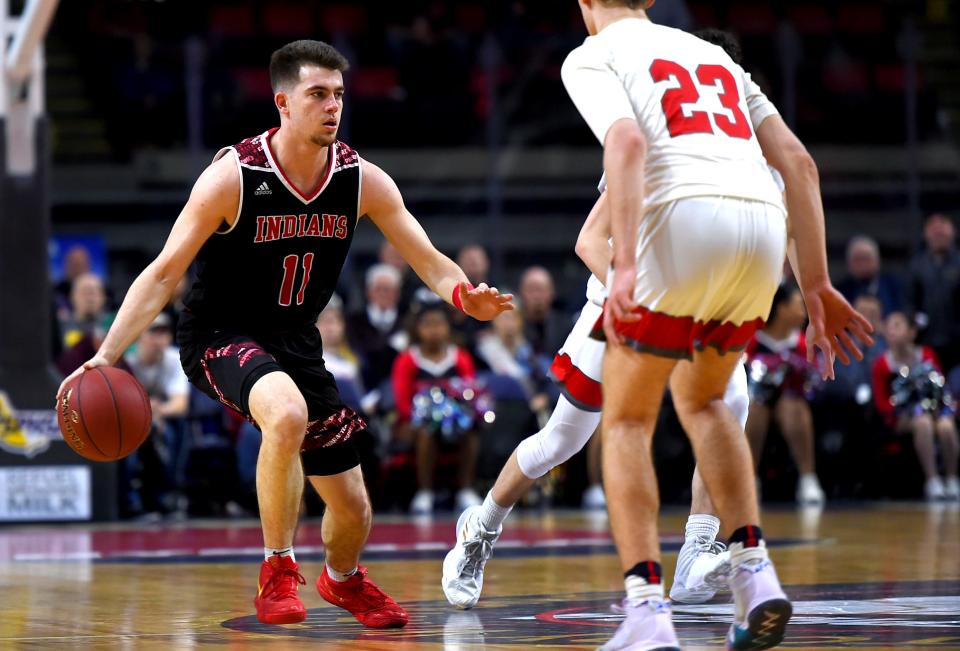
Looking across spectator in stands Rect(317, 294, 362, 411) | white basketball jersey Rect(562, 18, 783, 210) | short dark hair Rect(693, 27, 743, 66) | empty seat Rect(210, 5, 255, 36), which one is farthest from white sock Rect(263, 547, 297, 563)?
empty seat Rect(210, 5, 255, 36)

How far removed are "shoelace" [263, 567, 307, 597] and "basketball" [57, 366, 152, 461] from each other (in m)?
0.69

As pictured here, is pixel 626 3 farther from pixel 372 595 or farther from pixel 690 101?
pixel 372 595

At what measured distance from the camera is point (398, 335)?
12.4m

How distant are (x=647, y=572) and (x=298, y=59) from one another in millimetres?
2259

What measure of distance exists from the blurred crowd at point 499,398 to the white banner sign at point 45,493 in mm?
400

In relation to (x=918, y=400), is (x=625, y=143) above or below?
above

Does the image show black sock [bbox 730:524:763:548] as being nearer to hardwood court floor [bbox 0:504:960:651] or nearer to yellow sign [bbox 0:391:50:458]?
hardwood court floor [bbox 0:504:960:651]

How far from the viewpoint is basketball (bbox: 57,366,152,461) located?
5262 millimetres

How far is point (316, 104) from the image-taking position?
531 centimetres

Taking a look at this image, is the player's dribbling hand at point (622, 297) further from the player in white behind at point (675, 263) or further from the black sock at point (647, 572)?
the black sock at point (647, 572)

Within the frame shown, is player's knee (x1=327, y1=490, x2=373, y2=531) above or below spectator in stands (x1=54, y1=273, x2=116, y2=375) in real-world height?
below

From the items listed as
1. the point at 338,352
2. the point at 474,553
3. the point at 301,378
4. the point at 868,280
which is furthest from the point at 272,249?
the point at 868,280

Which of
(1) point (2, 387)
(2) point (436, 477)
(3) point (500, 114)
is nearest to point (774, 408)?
(2) point (436, 477)

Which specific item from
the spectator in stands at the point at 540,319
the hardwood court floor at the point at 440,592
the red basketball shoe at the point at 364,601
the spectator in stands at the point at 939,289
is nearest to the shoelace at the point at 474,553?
the hardwood court floor at the point at 440,592
